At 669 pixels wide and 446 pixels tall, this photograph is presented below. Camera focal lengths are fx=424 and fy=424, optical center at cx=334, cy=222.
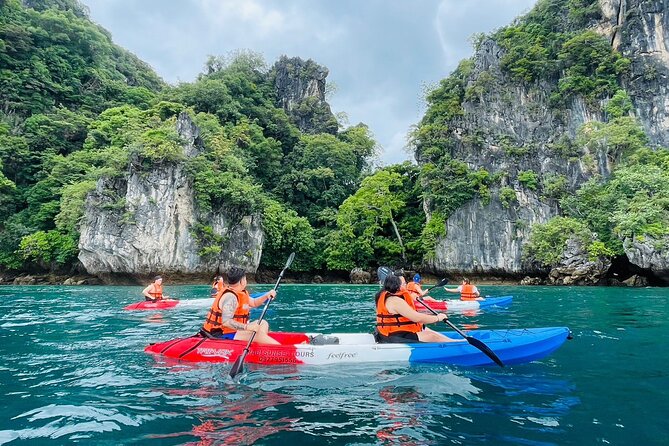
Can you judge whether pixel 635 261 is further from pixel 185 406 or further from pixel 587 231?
pixel 185 406

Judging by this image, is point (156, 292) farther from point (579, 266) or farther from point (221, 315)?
point (579, 266)

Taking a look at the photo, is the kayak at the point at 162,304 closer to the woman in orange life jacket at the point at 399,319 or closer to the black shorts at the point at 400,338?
the woman in orange life jacket at the point at 399,319

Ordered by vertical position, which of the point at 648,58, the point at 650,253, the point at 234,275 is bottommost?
the point at 234,275

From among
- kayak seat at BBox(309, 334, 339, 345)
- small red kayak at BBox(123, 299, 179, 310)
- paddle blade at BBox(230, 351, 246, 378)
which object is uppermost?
kayak seat at BBox(309, 334, 339, 345)

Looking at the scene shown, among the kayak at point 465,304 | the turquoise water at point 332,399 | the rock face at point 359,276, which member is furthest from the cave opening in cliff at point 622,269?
the turquoise water at point 332,399

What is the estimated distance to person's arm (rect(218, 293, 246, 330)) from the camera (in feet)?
21.4

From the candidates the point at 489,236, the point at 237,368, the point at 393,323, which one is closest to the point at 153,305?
the point at 237,368

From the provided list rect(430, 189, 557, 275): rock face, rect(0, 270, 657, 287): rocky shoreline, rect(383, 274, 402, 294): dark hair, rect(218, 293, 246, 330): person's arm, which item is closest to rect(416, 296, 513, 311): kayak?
rect(383, 274, 402, 294): dark hair

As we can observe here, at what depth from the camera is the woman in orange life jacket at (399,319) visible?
5855mm

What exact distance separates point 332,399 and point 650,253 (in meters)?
23.8

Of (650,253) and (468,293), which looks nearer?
(468,293)

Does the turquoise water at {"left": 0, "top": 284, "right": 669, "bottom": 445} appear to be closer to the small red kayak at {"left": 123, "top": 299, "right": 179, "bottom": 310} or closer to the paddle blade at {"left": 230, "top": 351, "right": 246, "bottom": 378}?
the paddle blade at {"left": 230, "top": 351, "right": 246, "bottom": 378}

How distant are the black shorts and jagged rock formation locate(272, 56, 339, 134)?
44.8 metres

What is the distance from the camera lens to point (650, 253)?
21906 millimetres
